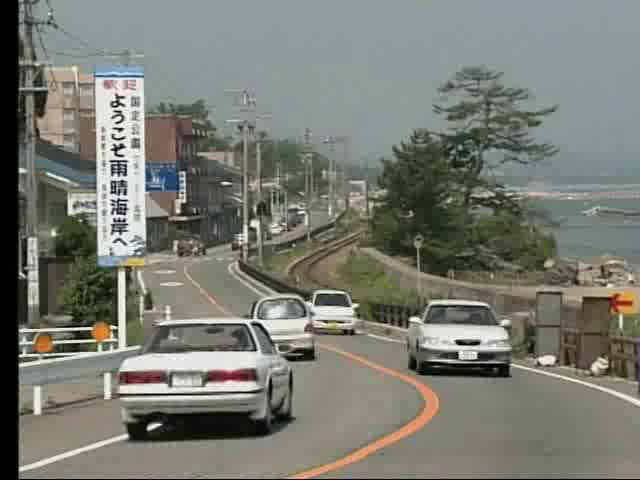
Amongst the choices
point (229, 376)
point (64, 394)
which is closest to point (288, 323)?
point (64, 394)

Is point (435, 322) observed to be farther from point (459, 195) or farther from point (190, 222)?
point (190, 222)

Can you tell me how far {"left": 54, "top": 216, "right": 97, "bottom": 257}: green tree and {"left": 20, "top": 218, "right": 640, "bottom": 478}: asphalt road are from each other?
29.8 m

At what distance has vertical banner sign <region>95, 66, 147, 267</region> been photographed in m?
27.2

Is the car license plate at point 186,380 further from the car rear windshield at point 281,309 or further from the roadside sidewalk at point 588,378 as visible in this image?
the car rear windshield at point 281,309

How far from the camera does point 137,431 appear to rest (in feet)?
52.4

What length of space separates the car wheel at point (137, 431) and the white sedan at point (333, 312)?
34331 millimetres

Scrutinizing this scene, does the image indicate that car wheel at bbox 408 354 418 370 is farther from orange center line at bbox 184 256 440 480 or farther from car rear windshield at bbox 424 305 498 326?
car rear windshield at bbox 424 305 498 326

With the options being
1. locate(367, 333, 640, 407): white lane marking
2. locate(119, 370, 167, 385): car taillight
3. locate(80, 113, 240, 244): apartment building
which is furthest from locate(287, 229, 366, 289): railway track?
locate(119, 370, 167, 385): car taillight

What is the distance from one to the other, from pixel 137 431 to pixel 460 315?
13167 mm

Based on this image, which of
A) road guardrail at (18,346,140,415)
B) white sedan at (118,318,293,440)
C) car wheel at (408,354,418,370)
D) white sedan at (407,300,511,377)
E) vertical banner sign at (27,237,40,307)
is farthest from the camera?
vertical banner sign at (27,237,40,307)

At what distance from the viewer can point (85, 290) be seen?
146ft

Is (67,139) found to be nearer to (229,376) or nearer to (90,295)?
(90,295)

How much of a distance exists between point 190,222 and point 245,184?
37875 mm

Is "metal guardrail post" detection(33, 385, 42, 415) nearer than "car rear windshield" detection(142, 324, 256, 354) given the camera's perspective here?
No
